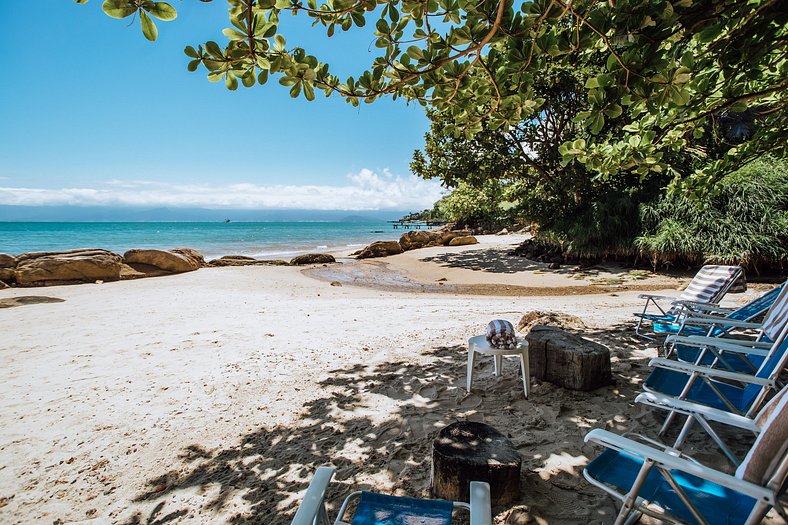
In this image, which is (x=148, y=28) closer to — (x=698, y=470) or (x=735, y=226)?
(x=698, y=470)

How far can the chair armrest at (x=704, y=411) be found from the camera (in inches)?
76.2

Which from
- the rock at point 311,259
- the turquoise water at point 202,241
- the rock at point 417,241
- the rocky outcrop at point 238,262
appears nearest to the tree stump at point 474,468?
the rock at point 311,259

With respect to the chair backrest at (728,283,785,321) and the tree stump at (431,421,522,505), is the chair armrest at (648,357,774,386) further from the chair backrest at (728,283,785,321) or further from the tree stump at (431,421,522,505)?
the chair backrest at (728,283,785,321)

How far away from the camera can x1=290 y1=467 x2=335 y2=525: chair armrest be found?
59.6 inches

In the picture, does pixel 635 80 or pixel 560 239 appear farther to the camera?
pixel 560 239

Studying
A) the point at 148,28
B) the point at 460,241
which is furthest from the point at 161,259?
the point at 460,241

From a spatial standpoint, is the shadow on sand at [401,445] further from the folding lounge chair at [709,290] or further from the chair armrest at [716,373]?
the folding lounge chair at [709,290]

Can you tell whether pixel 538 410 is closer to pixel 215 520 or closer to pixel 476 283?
pixel 215 520

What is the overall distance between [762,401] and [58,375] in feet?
23.4

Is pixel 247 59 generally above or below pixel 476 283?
above

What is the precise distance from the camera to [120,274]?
13.8 m

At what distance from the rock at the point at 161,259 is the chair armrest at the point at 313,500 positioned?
16.6 meters

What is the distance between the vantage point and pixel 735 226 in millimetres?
A: 10688

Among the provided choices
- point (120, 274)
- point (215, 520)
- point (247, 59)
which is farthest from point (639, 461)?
point (120, 274)
